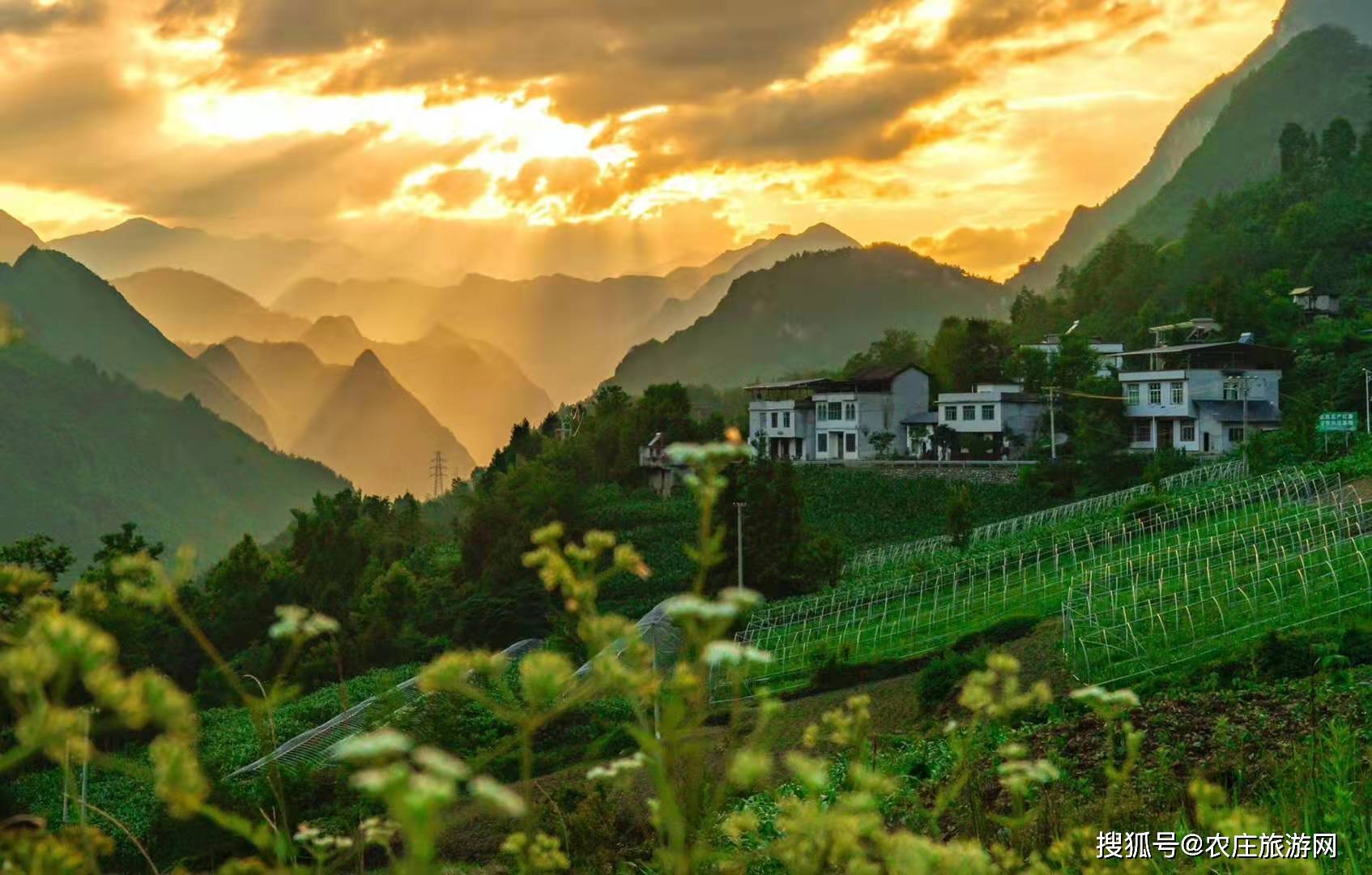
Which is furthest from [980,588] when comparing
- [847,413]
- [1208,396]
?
[847,413]

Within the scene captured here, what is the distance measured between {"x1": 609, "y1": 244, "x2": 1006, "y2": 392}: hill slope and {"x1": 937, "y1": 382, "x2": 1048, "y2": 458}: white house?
10405 centimetres

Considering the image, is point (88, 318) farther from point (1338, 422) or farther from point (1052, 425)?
point (1338, 422)

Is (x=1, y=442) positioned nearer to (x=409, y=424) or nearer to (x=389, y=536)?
(x=389, y=536)

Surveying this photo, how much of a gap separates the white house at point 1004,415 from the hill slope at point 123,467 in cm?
5547

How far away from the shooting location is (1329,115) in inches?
3834

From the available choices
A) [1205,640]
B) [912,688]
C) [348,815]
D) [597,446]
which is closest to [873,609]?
[912,688]

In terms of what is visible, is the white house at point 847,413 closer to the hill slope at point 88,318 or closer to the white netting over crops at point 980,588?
the white netting over crops at point 980,588

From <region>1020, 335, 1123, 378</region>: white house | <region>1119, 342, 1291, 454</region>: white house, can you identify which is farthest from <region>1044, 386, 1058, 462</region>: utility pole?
<region>1119, 342, 1291, 454</region>: white house

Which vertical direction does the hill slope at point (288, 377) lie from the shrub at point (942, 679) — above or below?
above

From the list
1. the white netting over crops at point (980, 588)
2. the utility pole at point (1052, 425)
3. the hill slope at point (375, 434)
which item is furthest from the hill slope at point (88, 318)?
the white netting over crops at point (980, 588)

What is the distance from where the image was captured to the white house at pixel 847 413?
5166 cm

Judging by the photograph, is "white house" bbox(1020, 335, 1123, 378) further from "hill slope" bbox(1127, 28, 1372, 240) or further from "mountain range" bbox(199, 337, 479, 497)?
"mountain range" bbox(199, 337, 479, 497)

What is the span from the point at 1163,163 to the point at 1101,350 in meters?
98.3

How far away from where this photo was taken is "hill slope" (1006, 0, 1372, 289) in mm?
133375
